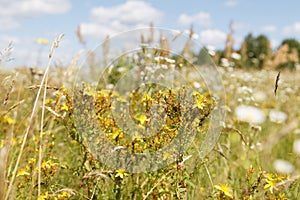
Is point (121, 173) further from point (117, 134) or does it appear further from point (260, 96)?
point (260, 96)

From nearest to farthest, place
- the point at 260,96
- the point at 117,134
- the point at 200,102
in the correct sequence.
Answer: the point at 200,102 → the point at 117,134 → the point at 260,96

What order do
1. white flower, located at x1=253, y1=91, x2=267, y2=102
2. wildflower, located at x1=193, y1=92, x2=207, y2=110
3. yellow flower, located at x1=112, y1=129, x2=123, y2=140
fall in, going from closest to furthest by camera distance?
wildflower, located at x1=193, y1=92, x2=207, y2=110 → yellow flower, located at x1=112, y1=129, x2=123, y2=140 → white flower, located at x1=253, y1=91, x2=267, y2=102

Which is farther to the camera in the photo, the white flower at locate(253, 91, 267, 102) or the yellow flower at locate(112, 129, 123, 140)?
the white flower at locate(253, 91, 267, 102)

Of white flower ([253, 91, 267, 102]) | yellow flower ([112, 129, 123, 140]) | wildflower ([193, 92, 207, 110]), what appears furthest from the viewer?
white flower ([253, 91, 267, 102])

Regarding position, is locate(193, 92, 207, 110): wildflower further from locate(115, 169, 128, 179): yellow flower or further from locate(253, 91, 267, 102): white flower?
locate(253, 91, 267, 102): white flower

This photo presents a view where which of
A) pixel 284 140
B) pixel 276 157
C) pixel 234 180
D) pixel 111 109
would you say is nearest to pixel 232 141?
pixel 276 157

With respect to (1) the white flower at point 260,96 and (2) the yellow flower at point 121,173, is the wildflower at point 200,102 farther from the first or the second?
(1) the white flower at point 260,96

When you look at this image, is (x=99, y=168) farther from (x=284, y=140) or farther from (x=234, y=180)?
(x=284, y=140)

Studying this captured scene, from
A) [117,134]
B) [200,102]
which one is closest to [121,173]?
[117,134]

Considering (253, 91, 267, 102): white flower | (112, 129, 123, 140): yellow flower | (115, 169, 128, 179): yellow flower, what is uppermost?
(253, 91, 267, 102): white flower

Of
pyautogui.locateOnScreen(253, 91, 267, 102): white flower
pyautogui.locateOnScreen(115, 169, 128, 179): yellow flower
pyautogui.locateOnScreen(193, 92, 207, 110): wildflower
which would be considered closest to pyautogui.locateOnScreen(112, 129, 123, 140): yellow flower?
pyautogui.locateOnScreen(115, 169, 128, 179): yellow flower

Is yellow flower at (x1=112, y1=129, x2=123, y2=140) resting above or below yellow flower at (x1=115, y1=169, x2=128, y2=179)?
above

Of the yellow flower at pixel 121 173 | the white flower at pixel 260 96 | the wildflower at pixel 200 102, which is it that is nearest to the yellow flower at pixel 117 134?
the yellow flower at pixel 121 173

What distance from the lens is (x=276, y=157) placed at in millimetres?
3104
